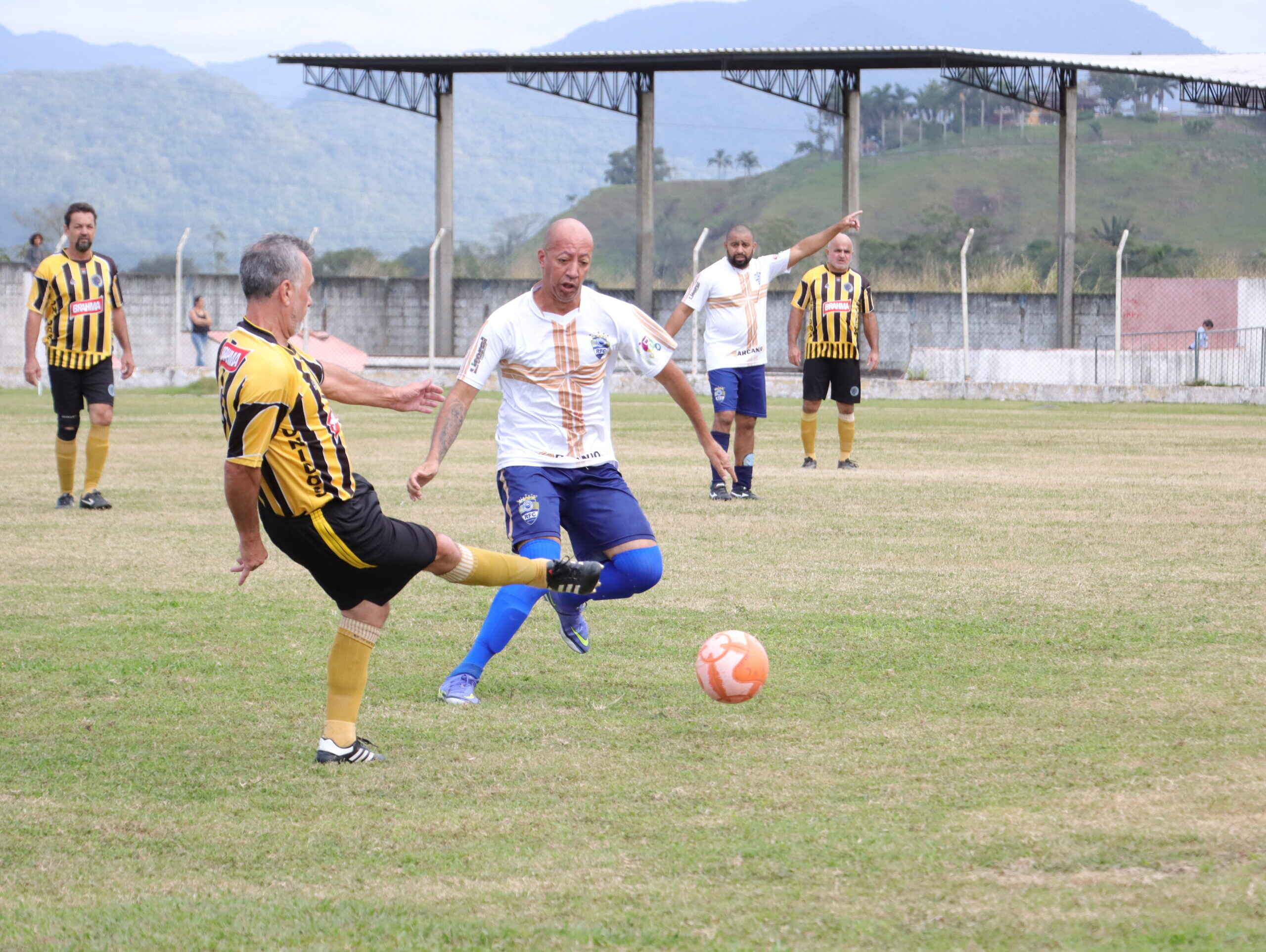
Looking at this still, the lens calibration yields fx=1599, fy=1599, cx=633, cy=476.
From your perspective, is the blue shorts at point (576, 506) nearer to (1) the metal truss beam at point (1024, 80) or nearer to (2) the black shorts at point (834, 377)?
(2) the black shorts at point (834, 377)

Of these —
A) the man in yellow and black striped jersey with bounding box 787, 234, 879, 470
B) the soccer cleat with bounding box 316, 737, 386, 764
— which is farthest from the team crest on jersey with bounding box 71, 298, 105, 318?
the soccer cleat with bounding box 316, 737, 386, 764

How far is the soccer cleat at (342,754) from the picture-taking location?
16.3ft

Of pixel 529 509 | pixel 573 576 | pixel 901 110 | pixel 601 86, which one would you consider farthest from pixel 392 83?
pixel 901 110

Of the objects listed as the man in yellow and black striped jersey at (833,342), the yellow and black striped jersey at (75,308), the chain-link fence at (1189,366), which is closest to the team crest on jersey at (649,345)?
the yellow and black striped jersey at (75,308)

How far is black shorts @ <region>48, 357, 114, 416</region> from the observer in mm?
11922

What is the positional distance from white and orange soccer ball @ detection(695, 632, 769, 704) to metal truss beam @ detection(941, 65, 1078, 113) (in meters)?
34.2

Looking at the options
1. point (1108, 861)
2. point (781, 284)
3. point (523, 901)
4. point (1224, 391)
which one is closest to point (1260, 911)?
point (1108, 861)

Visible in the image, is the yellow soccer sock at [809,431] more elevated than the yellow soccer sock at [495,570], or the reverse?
the yellow soccer sock at [809,431]

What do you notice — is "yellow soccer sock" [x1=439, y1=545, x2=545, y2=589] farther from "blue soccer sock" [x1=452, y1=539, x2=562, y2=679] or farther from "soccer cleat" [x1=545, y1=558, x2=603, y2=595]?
"blue soccer sock" [x1=452, y1=539, x2=562, y2=679]

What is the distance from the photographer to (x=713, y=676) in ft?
18.3

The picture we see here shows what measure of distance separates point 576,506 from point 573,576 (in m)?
0.87

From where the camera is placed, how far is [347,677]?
5113 millimetres

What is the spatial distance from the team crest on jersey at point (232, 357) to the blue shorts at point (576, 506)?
1671 millimetres

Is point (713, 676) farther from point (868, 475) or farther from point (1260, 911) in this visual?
point (868, 475)
